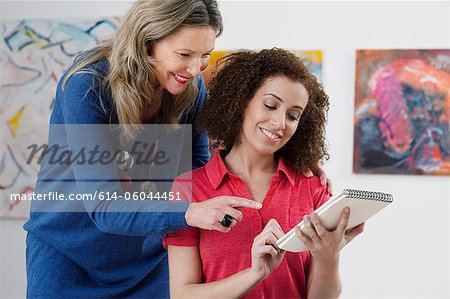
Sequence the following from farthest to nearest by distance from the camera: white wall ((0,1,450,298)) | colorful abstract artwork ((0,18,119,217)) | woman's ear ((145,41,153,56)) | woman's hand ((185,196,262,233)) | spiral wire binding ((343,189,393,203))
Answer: colorful abstract artwork ((0,18,119,217)), white wall ((0,1,450,298)), woman's ear ((145,41,153,56)), woman's hand ((185,196,262,233)), spiral wire binding ((343,189,393,203))

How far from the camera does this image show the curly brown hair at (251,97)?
5.05 feet

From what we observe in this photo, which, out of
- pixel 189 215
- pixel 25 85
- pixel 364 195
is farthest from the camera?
pixel 25 85

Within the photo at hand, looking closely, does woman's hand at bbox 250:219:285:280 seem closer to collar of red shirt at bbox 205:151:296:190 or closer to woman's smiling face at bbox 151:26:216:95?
collar of red shirt at bbox 205:151:296:190

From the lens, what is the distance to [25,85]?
402 centimetres

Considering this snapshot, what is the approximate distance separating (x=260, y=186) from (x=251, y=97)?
21cm

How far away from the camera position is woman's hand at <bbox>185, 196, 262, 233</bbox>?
1.36m

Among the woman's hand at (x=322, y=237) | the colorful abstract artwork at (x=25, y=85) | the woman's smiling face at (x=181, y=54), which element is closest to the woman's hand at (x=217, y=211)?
A: the woman's hand at (x=322, y=237)

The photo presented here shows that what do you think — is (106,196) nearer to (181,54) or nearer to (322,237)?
(181,54)

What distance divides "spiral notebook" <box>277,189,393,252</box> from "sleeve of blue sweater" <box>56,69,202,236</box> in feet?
0.78

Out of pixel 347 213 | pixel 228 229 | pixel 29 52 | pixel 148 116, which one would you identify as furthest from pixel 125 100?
pixel 29 52

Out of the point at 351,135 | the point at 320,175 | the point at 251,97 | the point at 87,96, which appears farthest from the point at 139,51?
the point at 351,135

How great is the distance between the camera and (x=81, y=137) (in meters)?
1.61

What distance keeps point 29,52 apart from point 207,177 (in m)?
2.79

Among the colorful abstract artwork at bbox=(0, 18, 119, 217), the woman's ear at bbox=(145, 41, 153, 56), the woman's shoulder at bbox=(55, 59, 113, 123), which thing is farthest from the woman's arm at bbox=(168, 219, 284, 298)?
the colorful abstract artwork at bbox=(0, 18, 119, 217)
